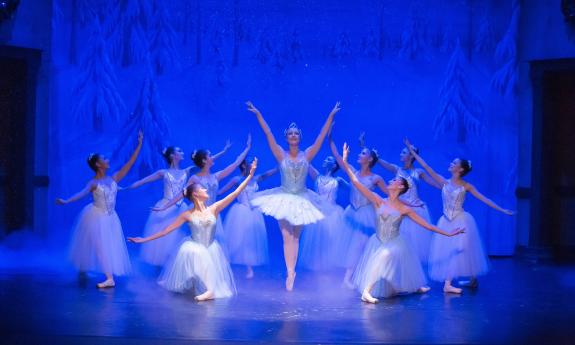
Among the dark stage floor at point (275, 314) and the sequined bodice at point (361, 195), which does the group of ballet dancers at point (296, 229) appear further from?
the dark stage floor at point (275, 314)

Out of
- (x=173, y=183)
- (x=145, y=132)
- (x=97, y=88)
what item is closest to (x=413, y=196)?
(x=173, y=183)

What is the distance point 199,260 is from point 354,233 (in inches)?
66.6

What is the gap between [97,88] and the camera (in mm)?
8234

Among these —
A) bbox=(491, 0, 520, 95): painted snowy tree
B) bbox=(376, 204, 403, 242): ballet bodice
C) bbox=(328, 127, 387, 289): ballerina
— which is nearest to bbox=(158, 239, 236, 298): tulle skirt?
bbox=(328, 127, 387, 289): ballerina

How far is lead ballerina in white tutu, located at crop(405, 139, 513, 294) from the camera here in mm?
5867

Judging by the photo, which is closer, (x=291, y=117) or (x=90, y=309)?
(x=90, y=309)

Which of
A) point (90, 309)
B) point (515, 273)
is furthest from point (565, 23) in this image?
point (90, 309)

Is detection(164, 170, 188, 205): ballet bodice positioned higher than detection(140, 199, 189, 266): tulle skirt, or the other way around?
detection(164, 170, 188, 205): ballet bodice

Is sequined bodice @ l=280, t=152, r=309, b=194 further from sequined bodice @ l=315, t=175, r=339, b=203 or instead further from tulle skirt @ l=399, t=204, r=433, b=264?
tulle skirt @ l=399, t=204, r=433, b=264

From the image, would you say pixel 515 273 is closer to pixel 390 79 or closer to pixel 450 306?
pixel 450 306

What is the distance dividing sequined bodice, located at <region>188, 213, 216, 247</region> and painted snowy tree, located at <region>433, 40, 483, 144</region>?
397 cm

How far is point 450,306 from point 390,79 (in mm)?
3973

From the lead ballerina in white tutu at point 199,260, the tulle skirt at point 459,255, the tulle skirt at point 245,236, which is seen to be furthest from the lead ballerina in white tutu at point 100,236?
the tulle skirt at point 459,255

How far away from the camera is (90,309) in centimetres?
478
